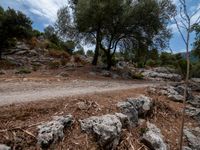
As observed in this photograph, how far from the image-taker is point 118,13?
21.2m

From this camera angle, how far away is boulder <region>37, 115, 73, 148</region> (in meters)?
5.79

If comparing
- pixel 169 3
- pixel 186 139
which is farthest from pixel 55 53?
pixel 186 139

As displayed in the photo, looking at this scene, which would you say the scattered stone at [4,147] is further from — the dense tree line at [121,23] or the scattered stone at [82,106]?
the dense tree line at [121,23]

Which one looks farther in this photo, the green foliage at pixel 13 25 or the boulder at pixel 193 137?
the green foliage at pixel 13 25

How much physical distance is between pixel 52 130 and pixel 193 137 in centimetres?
601

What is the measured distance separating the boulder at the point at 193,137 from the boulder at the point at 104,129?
342cm

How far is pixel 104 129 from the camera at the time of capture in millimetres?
6852

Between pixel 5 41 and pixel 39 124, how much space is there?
2214 cm

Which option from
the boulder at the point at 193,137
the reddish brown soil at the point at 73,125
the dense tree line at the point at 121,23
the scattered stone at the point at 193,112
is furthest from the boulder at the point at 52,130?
the dense tree line at the point at 121,23

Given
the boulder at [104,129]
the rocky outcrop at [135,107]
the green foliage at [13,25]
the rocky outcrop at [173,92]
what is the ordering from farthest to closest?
the green foliage at [13,25] < the rocky outcrop at [173,92] < the rocky outcrop at [135,107] < the boulder at [104,129]

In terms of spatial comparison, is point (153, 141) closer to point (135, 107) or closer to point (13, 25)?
point (135, 107)

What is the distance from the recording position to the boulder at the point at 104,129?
6672 mm

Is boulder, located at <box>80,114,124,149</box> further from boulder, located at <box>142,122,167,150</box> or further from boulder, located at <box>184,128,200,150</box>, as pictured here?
boulder, located at <box>184,128,200,150</box>

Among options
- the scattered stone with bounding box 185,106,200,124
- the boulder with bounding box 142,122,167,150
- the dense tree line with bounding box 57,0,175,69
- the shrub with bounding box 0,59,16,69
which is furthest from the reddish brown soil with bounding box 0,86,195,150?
the shrub with bounding box 0,59,16,69
